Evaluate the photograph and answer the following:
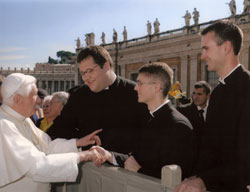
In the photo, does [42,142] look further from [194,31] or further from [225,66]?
[194,31]

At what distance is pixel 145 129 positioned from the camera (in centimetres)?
253

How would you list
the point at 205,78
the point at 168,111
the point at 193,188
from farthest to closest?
the point at 205,78 → the point at 168,111 → the point at 193,188

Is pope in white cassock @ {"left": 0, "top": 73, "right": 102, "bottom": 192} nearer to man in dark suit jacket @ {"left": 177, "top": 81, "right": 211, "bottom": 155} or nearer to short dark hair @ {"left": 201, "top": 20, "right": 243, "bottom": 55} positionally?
short dark hair @ {"left": 201, "top": 20, "right": 243, "bottom": 55}

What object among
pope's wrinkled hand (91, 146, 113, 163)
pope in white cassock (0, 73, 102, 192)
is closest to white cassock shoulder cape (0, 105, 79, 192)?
pope in white cassock (0, 73, 102, 192)

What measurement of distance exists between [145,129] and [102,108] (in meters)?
0.88

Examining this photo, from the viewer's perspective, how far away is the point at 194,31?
19.5 m

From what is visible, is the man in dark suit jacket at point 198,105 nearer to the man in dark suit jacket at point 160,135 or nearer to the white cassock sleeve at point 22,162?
the man in dark suit jacket at point 160,135

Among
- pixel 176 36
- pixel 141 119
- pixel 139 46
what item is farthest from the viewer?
pixel 139 46

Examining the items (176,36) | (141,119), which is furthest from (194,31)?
(141,119)

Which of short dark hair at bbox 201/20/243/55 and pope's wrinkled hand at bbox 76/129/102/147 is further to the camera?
pope's wrinkled hand at bbox 76/129/102/147

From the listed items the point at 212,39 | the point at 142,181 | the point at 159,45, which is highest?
the point at 159,45

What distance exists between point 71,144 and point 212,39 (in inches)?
62.1

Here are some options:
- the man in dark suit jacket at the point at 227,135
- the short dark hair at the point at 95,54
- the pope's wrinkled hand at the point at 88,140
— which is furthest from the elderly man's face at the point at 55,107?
the man in dark suit jacket at the point at 227,135

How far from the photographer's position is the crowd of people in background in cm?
185
